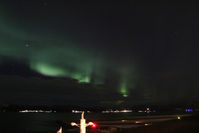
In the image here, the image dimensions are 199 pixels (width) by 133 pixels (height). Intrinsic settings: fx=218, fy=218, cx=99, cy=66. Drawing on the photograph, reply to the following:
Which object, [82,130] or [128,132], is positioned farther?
[128,132]

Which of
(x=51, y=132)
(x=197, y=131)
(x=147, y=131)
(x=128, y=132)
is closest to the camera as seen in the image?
(x=197, y=131)

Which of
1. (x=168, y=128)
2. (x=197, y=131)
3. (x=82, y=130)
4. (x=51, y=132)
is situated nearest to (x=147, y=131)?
(x=168, y=128)

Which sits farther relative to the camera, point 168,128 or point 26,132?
point 26,132

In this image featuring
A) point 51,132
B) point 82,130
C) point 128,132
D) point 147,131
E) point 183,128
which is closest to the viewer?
point 82,130

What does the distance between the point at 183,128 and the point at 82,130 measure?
11.7 metres

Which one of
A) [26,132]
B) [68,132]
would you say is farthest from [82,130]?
[26,132]

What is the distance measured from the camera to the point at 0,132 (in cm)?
11050

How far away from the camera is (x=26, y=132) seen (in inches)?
4414

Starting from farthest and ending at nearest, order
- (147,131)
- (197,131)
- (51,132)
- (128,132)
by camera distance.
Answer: (51,132) → (128,132) → (147,131) → (197,131)

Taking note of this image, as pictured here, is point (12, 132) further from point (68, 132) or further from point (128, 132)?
point (128, 132)

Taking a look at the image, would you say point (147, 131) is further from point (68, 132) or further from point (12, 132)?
point (12, 132)

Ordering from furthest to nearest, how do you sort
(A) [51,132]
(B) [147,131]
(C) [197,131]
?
(A) [51,132] → (B) [147,131] → (C) [197,131]

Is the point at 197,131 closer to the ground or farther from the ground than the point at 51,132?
closer to the ground

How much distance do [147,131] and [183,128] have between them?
3.28 metres
